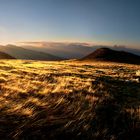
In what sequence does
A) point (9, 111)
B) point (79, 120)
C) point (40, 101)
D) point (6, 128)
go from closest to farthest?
point (6, 128), point (79, 120), point (9, 111), point (40, 101)

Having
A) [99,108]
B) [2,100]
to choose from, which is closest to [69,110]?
[99,108]

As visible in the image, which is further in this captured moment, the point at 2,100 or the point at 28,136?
the point at 2,100

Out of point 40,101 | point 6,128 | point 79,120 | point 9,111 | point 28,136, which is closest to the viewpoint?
point 28,136

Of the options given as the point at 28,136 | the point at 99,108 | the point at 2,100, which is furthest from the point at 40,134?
the point at 2,100

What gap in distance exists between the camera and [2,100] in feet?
33.9

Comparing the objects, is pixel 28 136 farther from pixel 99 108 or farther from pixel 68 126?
pixel 99 108

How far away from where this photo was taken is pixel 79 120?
7.39 meters

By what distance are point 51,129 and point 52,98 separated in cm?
411

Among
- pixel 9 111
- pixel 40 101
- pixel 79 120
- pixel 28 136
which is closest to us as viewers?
pixel 28 136

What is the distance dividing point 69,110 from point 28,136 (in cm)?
265

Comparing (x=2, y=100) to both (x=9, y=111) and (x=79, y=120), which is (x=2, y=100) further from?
(x=79, y=120)

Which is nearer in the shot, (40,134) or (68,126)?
(40,134)

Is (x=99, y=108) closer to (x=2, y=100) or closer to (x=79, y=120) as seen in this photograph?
(x=79, y=120)

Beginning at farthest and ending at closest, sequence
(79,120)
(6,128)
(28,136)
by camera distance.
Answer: (79,120) < (6,128) < (28,136)
